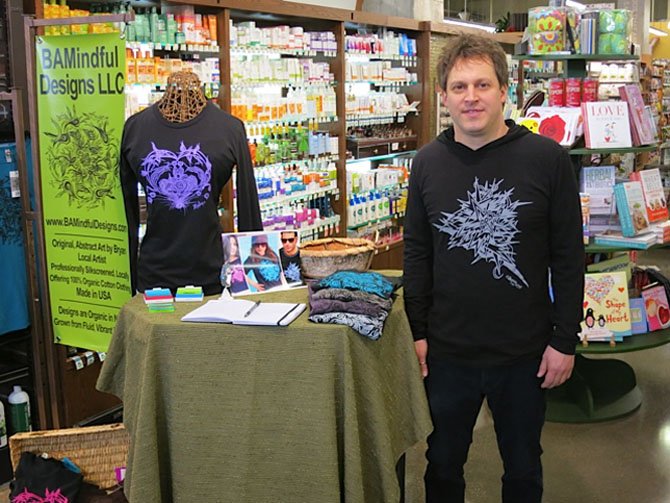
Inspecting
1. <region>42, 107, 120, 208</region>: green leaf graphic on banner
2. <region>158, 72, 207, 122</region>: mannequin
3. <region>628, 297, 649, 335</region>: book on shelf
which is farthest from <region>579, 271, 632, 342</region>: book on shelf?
<region>42, 107, 120, 208</region>: green leaf graphic on banner

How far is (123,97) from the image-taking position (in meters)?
3.45

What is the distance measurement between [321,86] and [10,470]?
12.0 feet

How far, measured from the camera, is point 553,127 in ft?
14.5

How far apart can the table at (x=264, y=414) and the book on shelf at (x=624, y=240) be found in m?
2.29

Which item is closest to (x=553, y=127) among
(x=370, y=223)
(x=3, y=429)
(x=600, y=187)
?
(x=600, y=187)

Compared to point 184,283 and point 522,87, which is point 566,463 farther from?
point 522,87

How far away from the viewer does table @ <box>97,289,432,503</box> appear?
97.2 inches

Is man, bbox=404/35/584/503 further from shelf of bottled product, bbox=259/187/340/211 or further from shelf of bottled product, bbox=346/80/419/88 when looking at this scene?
shelf of bottled product, bbox=346/80/419/88

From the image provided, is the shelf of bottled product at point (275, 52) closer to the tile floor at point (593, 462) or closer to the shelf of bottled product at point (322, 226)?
the shelf of bottled product at point (322, 226)

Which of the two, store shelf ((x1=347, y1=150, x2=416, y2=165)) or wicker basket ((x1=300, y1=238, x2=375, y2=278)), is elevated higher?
store shelf ((x1=347, y1=150, x2=416, y2=165))

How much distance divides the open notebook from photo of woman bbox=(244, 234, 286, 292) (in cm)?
18

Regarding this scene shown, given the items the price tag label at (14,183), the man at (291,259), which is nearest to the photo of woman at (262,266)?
the man at (291,259)

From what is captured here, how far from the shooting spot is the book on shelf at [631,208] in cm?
439

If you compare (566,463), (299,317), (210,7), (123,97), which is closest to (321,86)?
(210,7)
